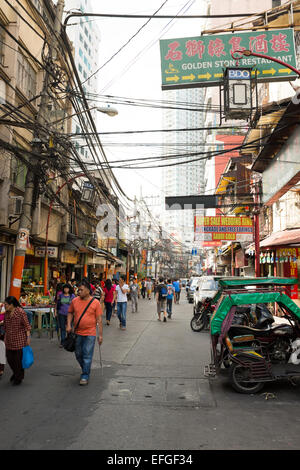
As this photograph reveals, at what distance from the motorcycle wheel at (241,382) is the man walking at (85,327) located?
2442 millimetres

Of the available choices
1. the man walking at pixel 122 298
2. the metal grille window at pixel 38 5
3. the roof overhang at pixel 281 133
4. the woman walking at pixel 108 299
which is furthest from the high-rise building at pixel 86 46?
the man walking at pixel 122 298

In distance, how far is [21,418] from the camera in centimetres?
505

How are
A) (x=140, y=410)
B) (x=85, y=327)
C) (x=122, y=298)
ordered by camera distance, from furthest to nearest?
(x=122, y=298), (x=85, y=327), (x=140, y=410)

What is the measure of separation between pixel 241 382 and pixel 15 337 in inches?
154

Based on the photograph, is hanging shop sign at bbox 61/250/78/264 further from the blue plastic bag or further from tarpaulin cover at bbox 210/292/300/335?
tarpaulin cover at bbox 210/292/300/335

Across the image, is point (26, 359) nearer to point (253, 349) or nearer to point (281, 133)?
point (253, 349)

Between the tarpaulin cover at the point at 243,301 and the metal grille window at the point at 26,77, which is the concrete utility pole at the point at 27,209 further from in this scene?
the tarpaulin cover at the point at 243,301

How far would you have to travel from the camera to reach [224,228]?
74.0 feet

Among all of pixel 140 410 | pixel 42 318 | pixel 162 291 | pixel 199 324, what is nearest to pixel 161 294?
pixel 162 291

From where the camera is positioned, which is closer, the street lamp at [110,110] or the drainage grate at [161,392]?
the drainage grate at [161,392]

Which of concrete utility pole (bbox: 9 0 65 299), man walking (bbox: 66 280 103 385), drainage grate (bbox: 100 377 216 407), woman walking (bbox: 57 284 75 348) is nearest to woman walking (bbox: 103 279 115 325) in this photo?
woman walking (bbox: 57 284 75 348)

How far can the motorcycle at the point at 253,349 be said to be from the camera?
6.52 meters
